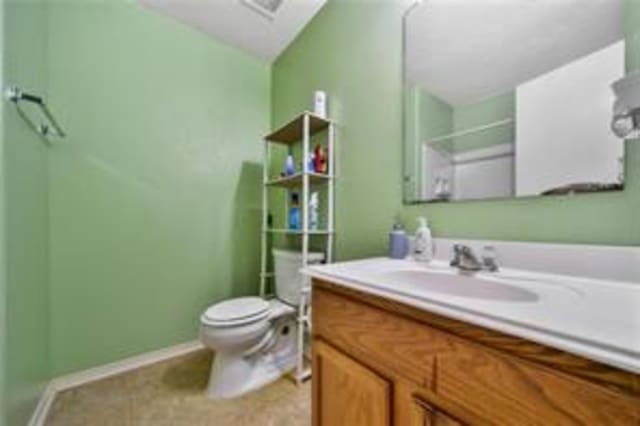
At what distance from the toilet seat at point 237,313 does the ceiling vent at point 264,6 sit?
181cm

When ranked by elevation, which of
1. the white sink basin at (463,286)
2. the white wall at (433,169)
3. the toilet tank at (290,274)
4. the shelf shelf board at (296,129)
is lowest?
the toilet tank at (290,274)

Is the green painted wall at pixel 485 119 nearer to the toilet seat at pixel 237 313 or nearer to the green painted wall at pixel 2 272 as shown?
the toilet seat at pixel 237 313

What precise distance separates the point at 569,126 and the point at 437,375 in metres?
0.80

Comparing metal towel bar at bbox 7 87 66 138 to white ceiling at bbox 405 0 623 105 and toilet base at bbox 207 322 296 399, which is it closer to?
toilet base at bbox 207 322 296 399

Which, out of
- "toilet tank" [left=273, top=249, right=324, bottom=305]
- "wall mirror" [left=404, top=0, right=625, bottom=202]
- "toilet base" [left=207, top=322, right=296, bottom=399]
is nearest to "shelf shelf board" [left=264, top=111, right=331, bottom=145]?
"wall mirror" [left=404, top=0, right=625, bottom=202]

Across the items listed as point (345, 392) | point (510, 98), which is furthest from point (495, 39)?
point (345, 392)

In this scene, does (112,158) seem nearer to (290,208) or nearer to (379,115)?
(290,208)

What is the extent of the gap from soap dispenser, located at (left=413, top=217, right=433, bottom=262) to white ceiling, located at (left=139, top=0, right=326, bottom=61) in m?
1.58

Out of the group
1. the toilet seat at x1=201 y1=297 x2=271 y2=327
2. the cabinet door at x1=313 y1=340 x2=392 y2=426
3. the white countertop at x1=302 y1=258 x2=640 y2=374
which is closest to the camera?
the white countertop at x1=302 y1=258 x2=640 y2=374

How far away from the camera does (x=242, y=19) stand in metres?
1.86

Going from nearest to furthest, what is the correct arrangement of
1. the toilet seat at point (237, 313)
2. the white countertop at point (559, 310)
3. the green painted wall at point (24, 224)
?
the white countertop at point (559, 310)
the green painted wall at point (24, 224)
the toilet seat at point (237, 313)

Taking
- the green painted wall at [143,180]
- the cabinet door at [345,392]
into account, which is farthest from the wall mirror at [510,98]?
the green painted wall at [143,180]

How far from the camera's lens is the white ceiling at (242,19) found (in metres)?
1.75

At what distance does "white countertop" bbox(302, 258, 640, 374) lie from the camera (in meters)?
0.37
